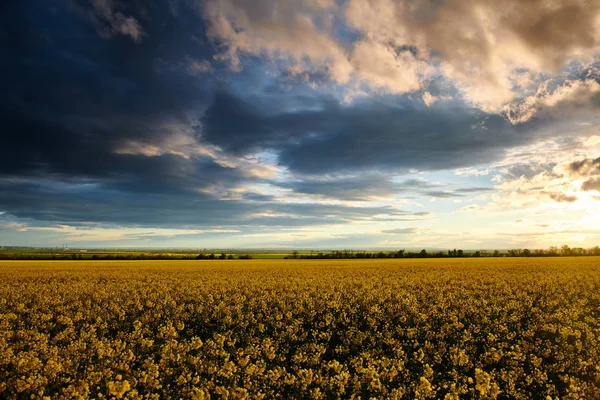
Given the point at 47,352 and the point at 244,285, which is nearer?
the point at 47,352

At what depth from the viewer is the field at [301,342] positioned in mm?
9820

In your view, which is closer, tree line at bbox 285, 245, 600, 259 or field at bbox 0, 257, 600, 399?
field at bbox 0, 257, 600, 399

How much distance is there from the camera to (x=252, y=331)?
15414 mm

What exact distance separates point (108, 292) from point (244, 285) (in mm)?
8804

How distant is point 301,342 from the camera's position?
15195 mm

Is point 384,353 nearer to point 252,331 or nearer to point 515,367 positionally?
point 515,367

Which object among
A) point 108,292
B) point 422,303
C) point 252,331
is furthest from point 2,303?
point 422,303

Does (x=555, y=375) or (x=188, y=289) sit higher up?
(x=188, y=289)

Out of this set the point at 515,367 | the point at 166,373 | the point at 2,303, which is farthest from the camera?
the point at 2,303

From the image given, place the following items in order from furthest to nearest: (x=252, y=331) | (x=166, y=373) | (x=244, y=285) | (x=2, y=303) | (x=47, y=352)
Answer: (x=244, y=285), (x=2, y=303), (x=252, y=331), (x=47, y=352), (x=166, y=373)

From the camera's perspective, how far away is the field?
32.2ft

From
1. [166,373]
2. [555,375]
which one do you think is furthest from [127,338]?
[555,375]

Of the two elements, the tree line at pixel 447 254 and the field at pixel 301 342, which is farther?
the tree line at pixel 447 254

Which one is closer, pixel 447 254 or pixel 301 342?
pixel 301 342
